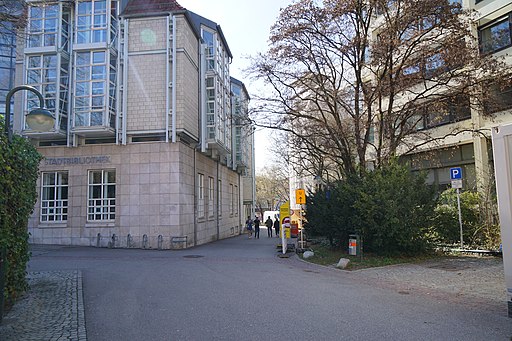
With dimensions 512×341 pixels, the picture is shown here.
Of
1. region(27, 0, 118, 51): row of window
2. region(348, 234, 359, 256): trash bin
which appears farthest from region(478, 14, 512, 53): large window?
region(27, 0, 118, 51): row of window

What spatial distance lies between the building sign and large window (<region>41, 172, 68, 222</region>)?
590 mm

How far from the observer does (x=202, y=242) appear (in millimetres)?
24469

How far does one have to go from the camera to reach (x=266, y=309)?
7.39 m

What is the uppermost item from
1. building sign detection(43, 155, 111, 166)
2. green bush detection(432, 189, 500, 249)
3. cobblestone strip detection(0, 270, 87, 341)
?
building sign detection(43, 155, 111, 166)

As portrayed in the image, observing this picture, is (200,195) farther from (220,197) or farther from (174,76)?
(174,76)

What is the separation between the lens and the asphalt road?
19.6ft

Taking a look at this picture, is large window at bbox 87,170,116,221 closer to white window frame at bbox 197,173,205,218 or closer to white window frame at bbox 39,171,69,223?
white window frame at bbox 39,171,69,223

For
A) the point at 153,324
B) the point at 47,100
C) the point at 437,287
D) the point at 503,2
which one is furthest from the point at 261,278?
the point at 503,2

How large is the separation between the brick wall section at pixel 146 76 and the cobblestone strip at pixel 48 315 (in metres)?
12.1

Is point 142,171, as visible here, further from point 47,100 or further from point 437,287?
point 437,287

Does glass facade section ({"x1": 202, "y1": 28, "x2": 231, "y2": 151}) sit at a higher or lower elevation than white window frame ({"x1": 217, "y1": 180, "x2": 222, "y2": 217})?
higher

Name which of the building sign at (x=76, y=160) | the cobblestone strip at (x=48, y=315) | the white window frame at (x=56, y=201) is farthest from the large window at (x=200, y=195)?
the cobblestone strip at (x=48, y=315)

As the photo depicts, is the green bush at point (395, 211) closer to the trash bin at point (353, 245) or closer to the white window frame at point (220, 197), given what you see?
the trash bin at point (353, 245)

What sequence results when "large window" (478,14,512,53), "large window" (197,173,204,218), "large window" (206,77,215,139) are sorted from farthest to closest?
"large window" (206,77,215,139)
"large window" (197,173,204,218)
"large window" (478,14,512,53)
